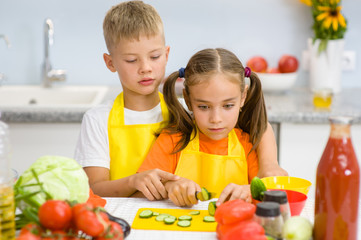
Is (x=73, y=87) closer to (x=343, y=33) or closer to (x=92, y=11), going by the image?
(x=92, y=11)

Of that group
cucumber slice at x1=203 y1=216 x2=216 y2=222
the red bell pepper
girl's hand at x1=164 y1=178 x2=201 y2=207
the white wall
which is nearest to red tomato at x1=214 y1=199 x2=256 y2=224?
the red bell pepper

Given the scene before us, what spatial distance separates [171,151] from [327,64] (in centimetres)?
151

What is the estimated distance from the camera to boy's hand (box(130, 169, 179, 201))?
138 cm

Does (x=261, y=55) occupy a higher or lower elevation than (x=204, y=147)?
higher

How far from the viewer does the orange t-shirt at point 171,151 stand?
1.63 m

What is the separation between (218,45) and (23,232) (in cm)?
220

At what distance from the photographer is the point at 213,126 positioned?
1.51m

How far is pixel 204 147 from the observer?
5.54 feet

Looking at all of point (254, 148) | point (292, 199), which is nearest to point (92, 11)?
point (254, 148)

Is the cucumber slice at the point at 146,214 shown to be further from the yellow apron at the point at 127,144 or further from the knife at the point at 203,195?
the yellow apron at the point at 127,144

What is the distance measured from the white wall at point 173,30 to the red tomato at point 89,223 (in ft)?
6.90

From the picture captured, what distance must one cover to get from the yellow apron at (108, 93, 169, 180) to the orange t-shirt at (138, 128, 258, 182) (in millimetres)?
49

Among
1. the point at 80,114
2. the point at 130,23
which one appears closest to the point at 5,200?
the point at 130,23

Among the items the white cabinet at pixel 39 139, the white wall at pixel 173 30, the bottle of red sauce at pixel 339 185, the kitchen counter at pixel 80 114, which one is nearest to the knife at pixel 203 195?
the bottle of red sauce at pixel 339 185
